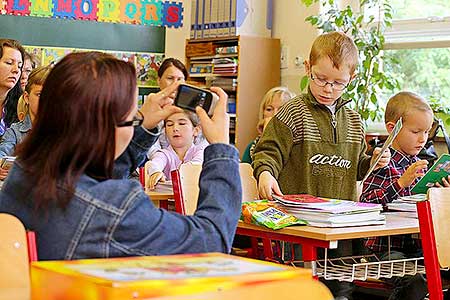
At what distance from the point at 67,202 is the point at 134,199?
0.38 ft

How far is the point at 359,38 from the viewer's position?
5.57 m

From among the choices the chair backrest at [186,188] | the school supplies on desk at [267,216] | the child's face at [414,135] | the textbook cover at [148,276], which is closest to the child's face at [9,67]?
the chair backrest at [186,188]

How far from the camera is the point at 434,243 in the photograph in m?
2.60

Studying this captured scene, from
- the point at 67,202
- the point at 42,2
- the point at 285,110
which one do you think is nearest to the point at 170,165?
the point at 285,110

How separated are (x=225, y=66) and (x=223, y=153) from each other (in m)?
4.48

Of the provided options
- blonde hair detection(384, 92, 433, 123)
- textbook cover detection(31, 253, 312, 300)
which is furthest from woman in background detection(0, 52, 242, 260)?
blonde hair detection(384, 92, 433, 123)

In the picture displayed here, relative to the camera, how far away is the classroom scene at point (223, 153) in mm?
1508

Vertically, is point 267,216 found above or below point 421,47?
below

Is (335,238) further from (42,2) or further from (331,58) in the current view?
(42,2)

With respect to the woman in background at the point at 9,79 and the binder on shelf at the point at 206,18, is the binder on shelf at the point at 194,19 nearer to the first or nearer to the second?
the binder on shelf at the point at 206,18

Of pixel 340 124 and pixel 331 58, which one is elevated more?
pixel 331 58

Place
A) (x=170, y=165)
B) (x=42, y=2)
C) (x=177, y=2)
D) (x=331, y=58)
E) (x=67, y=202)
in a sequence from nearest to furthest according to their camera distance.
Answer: (x=67, y=202)
(x=331, y=58)
(x=170, y=165)
(x=42, y=2)
(x=177, y=2)

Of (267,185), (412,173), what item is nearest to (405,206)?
(412,173)

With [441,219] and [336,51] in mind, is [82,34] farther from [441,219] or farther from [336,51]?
[441,219]
